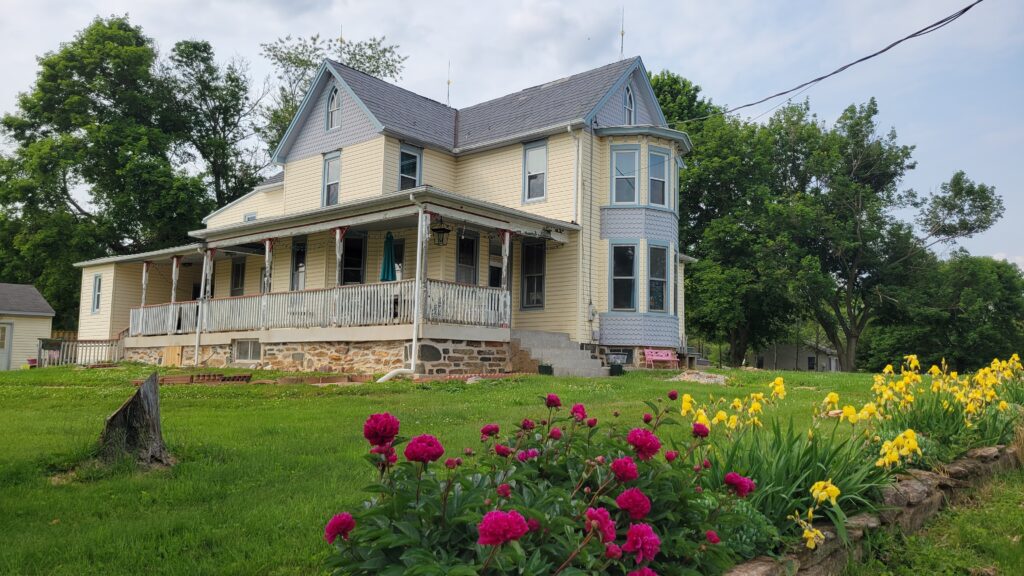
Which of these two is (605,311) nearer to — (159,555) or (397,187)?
(397,187)

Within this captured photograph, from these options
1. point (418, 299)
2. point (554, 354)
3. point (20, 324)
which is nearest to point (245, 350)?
point (418, 299)

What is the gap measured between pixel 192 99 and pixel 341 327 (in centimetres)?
2457

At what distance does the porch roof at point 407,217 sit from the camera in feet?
53.9

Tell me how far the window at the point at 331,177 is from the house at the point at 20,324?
1913 centimetres

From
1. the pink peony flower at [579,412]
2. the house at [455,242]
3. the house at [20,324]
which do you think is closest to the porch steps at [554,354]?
the house at [455,242]

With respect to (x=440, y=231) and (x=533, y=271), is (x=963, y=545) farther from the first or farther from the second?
(x=533, y=271)

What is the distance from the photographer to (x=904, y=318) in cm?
3391

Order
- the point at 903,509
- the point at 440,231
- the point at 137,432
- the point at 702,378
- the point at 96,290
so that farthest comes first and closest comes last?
the point at 96,290, the point at 440,231, the point at 702,378, the point at 137,432, the point at 903,509

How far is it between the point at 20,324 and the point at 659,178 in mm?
29045

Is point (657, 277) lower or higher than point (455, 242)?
lower

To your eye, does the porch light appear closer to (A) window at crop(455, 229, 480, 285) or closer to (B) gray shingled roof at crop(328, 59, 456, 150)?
(A) window at crop(455, 229, 480, 285)

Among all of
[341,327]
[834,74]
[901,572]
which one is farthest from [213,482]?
[341,327]

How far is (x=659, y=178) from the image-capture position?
2066 cm

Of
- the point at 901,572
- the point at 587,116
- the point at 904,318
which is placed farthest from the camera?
Answer: the point at 904,318
